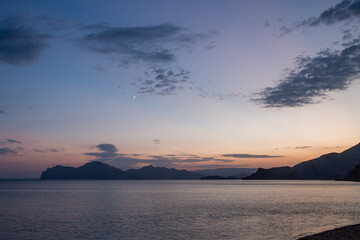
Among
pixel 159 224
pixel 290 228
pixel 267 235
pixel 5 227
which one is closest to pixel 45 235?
pixel 5 227

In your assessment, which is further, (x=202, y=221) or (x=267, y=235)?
(x=202, y=221)

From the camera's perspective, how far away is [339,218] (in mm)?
60531

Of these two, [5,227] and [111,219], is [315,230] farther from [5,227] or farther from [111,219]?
[5,227]

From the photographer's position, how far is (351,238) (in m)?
32.4

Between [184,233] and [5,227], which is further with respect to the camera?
[5,227]

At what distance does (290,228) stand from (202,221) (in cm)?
1513

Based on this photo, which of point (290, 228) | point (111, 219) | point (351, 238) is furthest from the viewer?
point (111, 219)

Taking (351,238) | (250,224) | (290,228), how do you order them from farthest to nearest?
(250,224)
(290,228)
(351,238)

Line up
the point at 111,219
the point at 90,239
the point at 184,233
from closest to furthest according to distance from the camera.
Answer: the point at 90,239, the point at 184,233, the point at 111,219

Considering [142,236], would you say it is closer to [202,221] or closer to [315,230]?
[202,221]

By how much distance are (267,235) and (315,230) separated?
27.7 feet

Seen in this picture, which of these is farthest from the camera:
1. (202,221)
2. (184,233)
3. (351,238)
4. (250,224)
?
(202,221)

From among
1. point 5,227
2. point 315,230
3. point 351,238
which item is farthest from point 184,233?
point 5,227

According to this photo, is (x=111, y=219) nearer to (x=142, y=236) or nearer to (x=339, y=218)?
(x=142, y=236)
